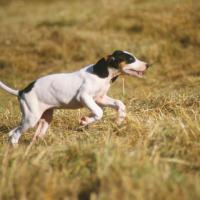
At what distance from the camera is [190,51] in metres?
16.3

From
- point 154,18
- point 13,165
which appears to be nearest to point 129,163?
point 13,165

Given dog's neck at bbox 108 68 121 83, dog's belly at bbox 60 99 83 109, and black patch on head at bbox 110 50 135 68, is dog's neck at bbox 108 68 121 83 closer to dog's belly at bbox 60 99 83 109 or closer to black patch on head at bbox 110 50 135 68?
black patch on head at bbox 110 50 135 68

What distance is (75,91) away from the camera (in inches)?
290

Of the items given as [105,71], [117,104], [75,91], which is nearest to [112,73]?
[105,71]

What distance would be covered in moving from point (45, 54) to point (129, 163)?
11572mm

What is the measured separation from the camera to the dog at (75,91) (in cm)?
734

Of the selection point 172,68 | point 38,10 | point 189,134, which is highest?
point 189,134

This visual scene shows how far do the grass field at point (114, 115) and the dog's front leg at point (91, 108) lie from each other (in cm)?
20

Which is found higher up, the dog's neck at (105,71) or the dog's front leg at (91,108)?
the dog's neck at (105,71)

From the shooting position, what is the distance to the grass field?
538cm

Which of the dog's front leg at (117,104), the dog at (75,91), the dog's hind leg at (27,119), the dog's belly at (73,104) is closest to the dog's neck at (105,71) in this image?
the dog at (75,91)

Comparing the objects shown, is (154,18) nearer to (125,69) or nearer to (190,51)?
(190,51)

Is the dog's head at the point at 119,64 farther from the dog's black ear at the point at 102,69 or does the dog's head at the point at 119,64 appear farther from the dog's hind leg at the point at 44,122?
the dog's hind leg at the point at 44,122

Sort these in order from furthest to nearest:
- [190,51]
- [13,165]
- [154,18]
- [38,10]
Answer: [38,10] < [154,18] < [190,51] < [13,165]
